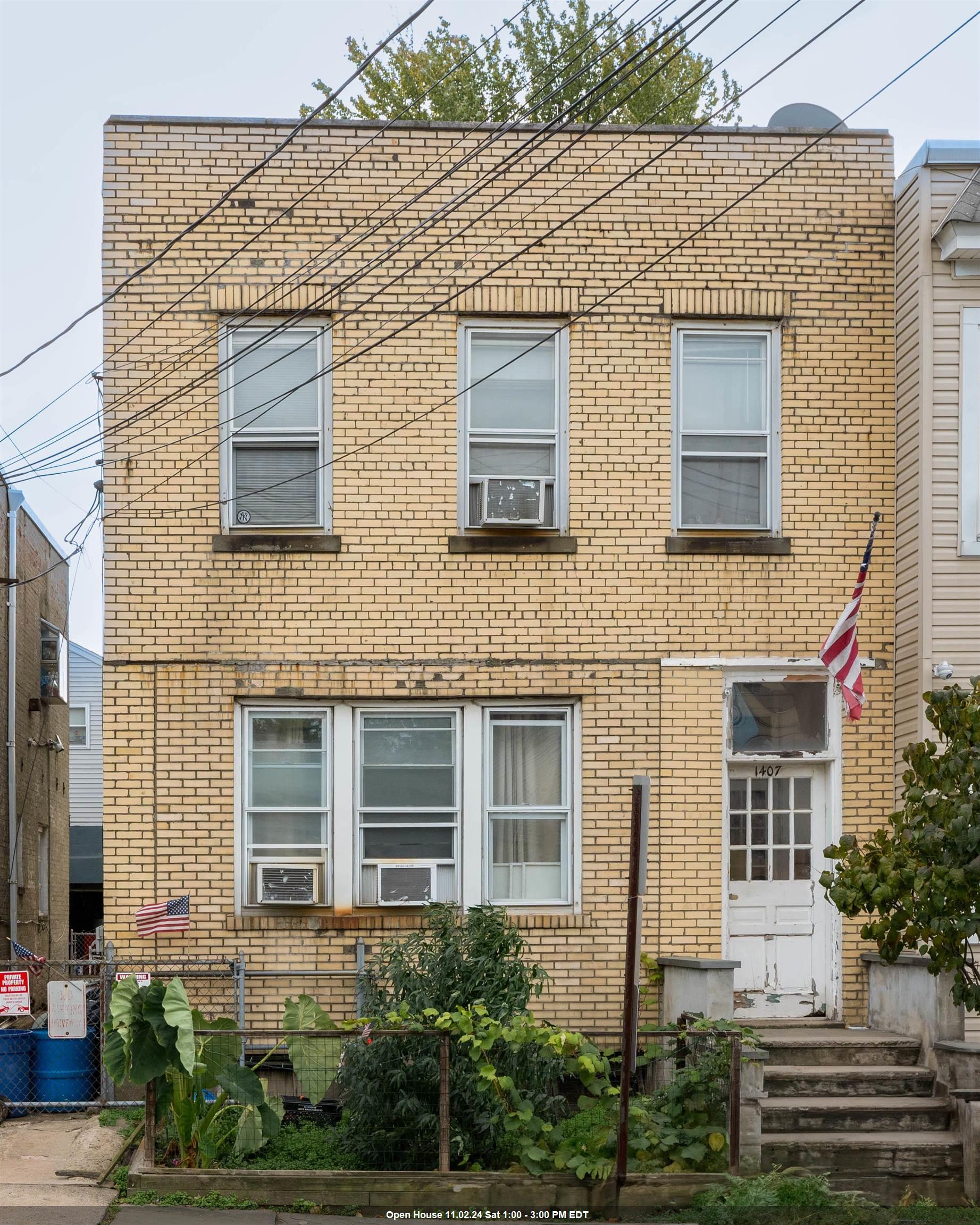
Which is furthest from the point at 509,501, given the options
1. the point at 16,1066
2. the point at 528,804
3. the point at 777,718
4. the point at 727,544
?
the point at 16,1066

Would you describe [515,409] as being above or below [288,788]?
above

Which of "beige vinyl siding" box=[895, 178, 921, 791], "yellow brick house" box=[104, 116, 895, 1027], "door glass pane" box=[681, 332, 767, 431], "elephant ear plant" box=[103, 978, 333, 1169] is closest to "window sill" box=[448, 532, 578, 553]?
"yellow brick house" box=[104, 116, 895, 1027]

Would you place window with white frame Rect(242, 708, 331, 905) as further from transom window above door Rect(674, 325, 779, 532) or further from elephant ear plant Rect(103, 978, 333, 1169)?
transom window above door Rect(674, 325, 779, 532)

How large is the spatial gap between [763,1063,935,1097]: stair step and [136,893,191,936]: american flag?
465 cm

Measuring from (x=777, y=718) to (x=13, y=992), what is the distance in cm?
645

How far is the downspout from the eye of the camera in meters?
17.4

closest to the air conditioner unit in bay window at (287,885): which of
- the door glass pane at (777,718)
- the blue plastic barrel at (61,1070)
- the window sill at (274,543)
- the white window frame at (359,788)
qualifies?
the white window frame at (359,788)

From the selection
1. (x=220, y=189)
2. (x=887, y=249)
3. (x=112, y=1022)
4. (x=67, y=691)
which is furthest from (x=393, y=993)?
(x=67, y=691)

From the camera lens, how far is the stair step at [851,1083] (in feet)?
33.9

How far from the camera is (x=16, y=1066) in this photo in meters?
10.8

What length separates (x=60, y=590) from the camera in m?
23.0

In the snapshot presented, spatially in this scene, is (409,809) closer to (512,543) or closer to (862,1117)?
(512,543)

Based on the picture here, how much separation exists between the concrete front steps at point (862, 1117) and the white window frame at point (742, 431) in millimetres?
4122

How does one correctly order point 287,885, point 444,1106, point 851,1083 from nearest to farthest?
point 444,1106, point 851,1083, point 287,885
